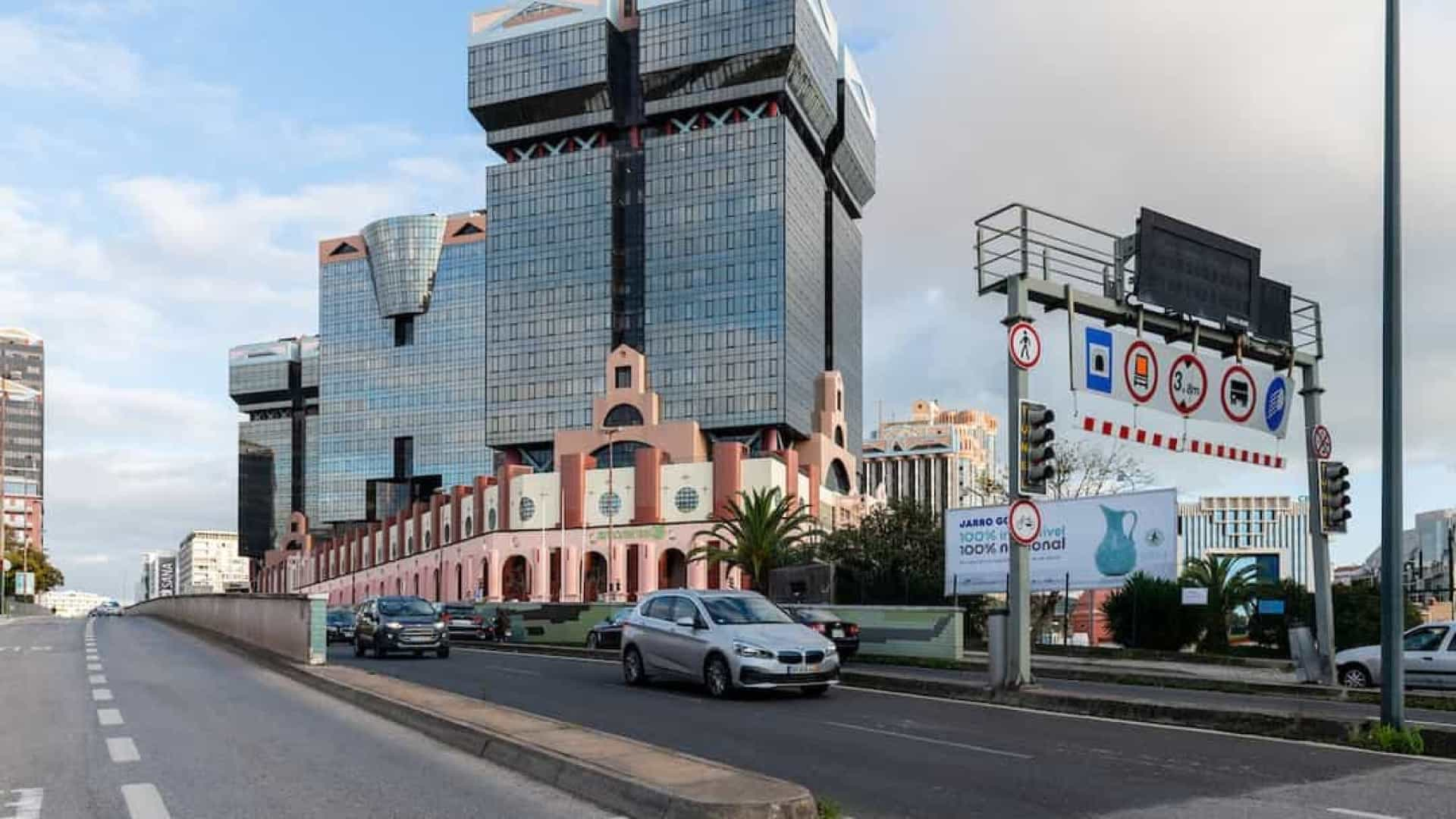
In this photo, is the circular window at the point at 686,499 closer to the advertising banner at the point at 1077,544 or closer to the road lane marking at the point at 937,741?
the advertising banner at the point at 1077,544

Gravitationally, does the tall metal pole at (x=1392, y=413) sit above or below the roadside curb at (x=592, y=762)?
above

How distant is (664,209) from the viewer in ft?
449

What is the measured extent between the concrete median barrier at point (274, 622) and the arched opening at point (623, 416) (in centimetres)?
8027

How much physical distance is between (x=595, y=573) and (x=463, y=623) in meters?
62.5

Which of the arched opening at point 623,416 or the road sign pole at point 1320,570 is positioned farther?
the arched opening at point 623,416

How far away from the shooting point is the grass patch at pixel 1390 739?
42.4 feet

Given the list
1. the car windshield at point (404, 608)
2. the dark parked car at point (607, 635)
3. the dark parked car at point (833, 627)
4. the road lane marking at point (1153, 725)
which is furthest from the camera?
the dark parked car at point (607, 635)

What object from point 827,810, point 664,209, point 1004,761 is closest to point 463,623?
point 1004,761

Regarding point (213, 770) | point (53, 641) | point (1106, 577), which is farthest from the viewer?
point (1106, 577)

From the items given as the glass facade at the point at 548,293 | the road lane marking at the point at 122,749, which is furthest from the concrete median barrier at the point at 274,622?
the glass facade at the point at 548,293

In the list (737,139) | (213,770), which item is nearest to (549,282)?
(737,139)

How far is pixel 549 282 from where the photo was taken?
462ft

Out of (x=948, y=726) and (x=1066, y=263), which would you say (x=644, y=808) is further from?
(x=1066, y=263)

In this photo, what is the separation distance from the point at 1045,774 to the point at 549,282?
13234 centimetres
